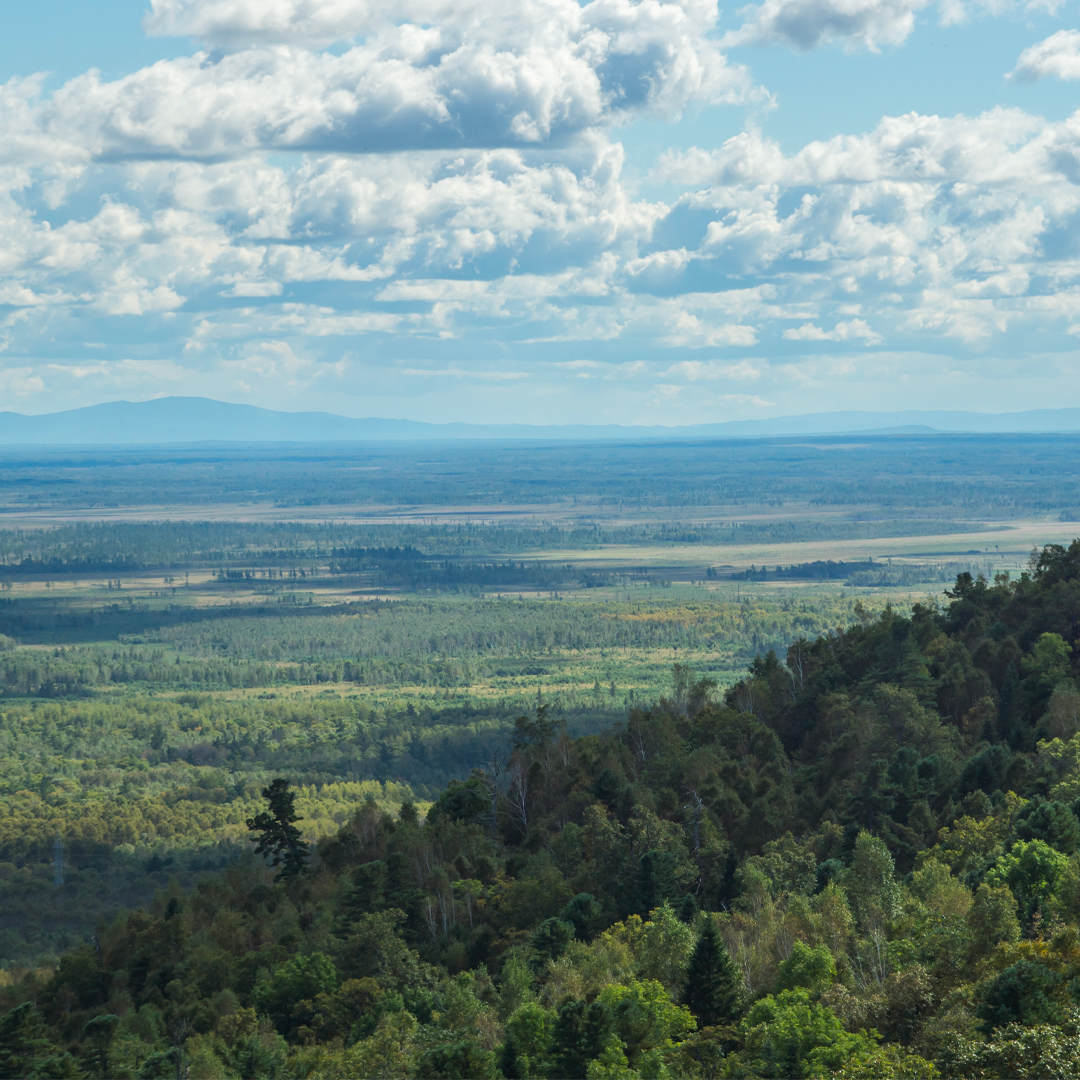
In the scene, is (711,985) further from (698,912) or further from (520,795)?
(520,795)

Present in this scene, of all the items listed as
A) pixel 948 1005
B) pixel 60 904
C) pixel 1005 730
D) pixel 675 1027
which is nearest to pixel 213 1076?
pixel 675 1027

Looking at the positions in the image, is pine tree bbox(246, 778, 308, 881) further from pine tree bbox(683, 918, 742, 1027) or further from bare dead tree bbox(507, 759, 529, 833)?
pine tree bbox(683, 918, 742, 1027)

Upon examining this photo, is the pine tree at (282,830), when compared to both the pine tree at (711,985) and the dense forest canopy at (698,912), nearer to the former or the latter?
the dense forest canopy at (698,912)

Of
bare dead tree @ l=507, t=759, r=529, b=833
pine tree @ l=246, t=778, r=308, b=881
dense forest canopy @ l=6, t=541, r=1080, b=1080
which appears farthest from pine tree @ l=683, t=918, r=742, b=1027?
pine tree @ l=246, t=778, r=308, b=881

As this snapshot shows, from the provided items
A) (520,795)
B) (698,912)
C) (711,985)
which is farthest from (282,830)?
(711,985)

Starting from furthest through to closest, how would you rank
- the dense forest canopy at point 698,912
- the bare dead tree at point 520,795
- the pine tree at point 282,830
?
the bare dead tree at point 520,795 < the pine tree at point 282,830 < the dense forest canopy at point 698,912

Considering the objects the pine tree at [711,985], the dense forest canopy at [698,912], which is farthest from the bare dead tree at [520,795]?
the pine tree at [711,985]
